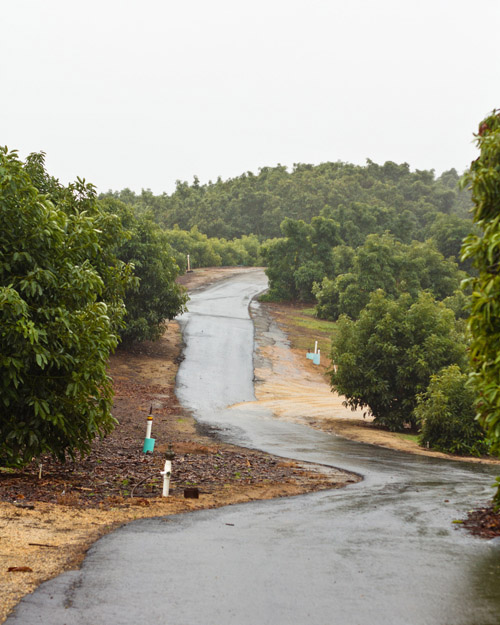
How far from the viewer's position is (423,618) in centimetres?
556

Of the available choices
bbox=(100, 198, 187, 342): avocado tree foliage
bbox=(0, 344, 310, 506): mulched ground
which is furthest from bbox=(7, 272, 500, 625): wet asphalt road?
bbox=(100, 198, 187, 342): avocado tree foliage

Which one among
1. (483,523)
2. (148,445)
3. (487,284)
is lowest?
(148,445)

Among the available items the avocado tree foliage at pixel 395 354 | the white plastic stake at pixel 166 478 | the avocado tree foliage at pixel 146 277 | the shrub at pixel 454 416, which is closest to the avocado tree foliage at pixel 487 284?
the white plastic stake at pixel 166 478

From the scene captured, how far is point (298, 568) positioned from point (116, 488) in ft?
16.8

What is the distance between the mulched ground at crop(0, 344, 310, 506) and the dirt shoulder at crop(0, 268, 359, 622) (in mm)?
20

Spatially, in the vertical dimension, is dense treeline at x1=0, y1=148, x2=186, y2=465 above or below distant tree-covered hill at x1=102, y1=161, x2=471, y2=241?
below

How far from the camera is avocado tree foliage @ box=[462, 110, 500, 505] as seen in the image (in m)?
6.37

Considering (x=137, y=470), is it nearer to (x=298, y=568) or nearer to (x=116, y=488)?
(x=116, y=488)

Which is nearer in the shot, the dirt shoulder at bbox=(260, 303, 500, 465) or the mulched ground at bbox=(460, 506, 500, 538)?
the mulched ground at bbox=(460, 506, 500, 538)

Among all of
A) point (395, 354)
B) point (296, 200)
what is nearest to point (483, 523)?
point (395, 354)

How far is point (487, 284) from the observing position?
20.7ft

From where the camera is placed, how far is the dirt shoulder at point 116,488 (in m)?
7.00

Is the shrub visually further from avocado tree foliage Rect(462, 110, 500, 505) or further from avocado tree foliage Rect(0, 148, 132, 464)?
avocado tree foliage Rect(462, 110, 500, 505)

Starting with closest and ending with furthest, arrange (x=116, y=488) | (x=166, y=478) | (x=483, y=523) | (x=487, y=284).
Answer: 1. (x=487, y=284)
2. (x=483, y=523)
3. (x=166, y=478)
4. (x=116, y=488)
